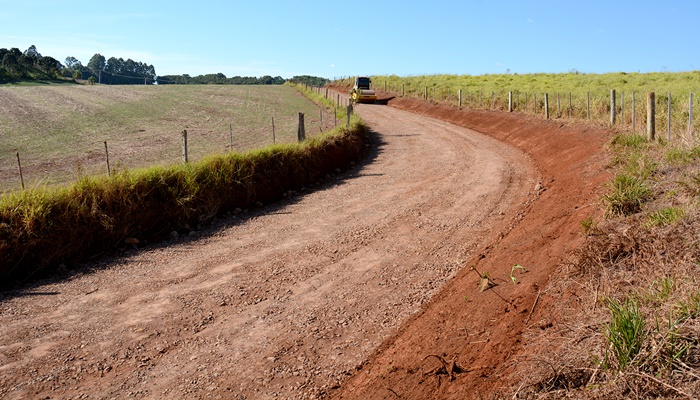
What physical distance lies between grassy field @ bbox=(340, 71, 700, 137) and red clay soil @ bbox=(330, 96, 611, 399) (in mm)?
4487

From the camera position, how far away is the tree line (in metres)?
88.4

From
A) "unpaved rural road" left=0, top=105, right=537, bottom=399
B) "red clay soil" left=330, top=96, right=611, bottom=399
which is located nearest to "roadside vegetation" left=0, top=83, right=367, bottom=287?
"unpaved rural road" left=0, top=105, right=537, bottom=399

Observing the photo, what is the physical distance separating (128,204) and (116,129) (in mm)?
22513

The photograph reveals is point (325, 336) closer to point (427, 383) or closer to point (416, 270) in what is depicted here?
point (427, 383)

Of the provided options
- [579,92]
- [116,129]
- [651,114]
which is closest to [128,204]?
[651,114]

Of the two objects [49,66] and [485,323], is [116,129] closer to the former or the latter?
[485,323]

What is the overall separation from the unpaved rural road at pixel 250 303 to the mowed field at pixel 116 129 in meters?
3.39

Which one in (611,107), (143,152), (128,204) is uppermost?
(611,107)

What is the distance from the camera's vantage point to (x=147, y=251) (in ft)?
35.2

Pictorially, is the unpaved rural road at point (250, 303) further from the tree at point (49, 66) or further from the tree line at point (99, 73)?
the tree at point (49, 66)

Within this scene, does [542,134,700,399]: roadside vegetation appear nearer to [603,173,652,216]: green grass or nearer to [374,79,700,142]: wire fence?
A: [603,173,652,216]: green grass

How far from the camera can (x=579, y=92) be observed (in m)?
35.7

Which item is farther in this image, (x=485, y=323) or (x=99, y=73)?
(x=99, y=73)

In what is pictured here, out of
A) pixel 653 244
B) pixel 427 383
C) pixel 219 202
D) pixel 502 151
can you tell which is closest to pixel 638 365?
pixel 427 383
